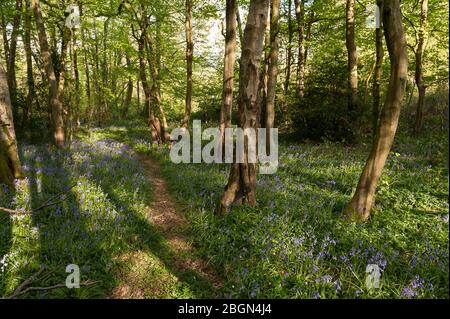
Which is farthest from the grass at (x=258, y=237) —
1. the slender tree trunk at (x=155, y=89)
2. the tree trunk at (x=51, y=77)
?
the slender tree trunk at (x=155, y=89)

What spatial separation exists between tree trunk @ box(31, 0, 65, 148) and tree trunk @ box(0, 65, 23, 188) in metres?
5.05

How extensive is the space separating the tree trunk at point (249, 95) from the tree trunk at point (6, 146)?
486 centimetres

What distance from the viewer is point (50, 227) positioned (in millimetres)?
5344

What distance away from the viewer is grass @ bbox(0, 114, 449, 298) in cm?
429

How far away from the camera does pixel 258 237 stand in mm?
5461

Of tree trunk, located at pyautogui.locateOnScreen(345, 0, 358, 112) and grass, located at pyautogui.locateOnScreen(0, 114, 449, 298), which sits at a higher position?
tree trunk, located at pyautogui.locateOnScreen(345, 0, 358, 112)

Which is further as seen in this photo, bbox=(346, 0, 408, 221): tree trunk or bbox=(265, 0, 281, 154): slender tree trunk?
bbox=(265, 0, 281, 154): slender tree trunk

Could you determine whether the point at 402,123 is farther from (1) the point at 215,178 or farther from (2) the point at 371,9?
(1) the point at 215,178

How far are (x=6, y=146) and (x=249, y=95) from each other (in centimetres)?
557

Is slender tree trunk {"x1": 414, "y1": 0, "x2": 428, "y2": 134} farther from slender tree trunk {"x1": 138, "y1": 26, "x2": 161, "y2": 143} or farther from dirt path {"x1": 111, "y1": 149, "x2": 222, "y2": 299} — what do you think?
slender tree trunk {"x1": 138, "y1": 26, "x2": 161, "y2": 143}

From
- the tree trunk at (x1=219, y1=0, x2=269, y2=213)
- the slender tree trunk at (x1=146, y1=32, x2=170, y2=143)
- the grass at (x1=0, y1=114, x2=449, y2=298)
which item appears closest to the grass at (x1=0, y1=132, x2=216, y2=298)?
the grass at (x1=0, y1=114, x2=449, y2=298)

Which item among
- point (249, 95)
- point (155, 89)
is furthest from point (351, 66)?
point (155, 89)

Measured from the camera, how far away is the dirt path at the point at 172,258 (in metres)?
4.55

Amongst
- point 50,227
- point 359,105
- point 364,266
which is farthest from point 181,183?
point 359,105
